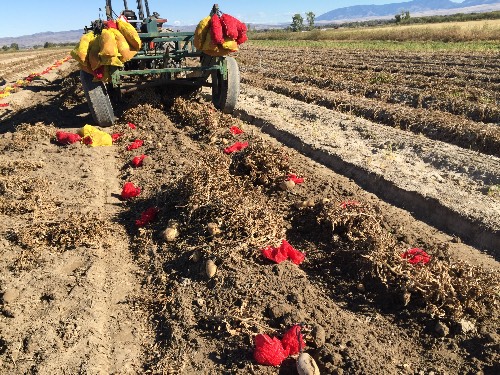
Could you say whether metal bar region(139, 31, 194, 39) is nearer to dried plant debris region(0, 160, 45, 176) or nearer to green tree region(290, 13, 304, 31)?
dried plant debris region(0, 160, 45, 176)

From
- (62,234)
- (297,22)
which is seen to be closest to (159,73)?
(62,234)

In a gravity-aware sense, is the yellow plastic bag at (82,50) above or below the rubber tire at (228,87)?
above

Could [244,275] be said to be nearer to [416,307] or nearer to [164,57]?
[416,307]

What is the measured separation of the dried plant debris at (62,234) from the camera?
12.5 ft

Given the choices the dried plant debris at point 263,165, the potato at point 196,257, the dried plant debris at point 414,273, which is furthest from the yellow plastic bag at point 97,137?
the dried plant debris at point 414,273

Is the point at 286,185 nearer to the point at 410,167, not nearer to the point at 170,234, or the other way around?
the point at 170,234

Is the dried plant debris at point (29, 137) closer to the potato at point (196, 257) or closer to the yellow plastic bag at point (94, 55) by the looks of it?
the yellow plastic bag at point (94, 55)

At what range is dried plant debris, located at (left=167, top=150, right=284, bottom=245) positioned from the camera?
3637mm

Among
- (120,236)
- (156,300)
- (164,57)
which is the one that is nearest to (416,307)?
(156,300)

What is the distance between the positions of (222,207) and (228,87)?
14.9 feet

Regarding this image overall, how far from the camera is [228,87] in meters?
7.84

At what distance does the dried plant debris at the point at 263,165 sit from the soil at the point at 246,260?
0.06 feet

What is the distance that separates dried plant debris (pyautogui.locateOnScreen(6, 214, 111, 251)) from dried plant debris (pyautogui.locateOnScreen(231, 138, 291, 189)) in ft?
5.80

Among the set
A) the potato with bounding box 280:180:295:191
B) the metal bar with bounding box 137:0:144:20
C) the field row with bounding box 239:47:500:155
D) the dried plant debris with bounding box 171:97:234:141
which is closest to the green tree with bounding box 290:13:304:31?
the field row with bounding box 239:47:500:155
